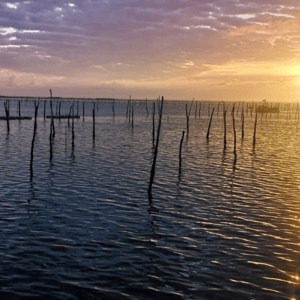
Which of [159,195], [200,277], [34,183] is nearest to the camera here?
[200,277]

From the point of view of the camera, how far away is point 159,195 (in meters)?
16.1

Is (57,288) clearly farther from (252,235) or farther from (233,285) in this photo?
(252,235)

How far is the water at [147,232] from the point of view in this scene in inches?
326

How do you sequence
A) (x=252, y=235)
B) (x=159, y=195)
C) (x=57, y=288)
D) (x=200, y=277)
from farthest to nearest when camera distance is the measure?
1. (x=159, y=195)
2. (x=252, y=235)
3. (x=200, y=277)
4. (x=57, y=288)

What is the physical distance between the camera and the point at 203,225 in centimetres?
1229

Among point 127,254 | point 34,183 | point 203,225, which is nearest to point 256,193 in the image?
point 203,225

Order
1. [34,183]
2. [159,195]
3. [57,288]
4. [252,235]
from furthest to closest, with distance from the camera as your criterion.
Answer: [34,183]
[159,195]
[252,235]
[57,288]

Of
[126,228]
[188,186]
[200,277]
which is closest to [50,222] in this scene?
[126,228]

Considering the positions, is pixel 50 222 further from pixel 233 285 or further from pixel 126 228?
pixel 233 285

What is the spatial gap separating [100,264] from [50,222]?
12.5ft

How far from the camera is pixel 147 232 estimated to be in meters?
11.5

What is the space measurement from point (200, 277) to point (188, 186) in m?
9.41

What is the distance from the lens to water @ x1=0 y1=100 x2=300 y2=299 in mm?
8273

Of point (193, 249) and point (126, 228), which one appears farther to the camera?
point (126, 228)
